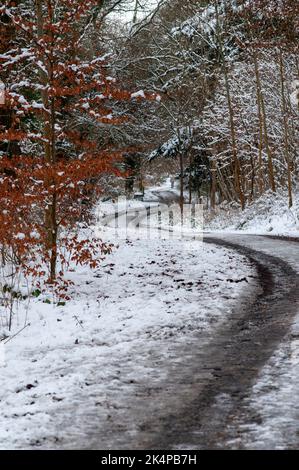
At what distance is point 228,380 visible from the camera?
491 cm

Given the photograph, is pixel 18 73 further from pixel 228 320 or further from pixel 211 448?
pixel 211 448

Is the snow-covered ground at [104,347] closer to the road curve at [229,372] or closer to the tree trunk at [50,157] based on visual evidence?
the road curve at [229,372]

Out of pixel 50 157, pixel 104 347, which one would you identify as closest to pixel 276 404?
pixel 104 347

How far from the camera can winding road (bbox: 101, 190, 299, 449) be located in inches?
149

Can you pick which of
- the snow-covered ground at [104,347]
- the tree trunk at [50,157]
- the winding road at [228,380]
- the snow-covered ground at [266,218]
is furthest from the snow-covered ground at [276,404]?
the snow-covered ground at [266,218]

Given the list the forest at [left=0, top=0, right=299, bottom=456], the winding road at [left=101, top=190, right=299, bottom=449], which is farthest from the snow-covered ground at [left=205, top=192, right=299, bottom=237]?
the winding road at [left=101, top=190, right=299, bottom=449]

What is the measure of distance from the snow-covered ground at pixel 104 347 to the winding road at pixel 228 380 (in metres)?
0.22

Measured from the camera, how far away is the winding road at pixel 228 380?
378 centimetres

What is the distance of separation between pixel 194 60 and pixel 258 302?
2558 centimetres

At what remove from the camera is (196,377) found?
16.7 ft

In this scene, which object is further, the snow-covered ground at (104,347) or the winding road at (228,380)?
the snow-covered ground at (104,347)

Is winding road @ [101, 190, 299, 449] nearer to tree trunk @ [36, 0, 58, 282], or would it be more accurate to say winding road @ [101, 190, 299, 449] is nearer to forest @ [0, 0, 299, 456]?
forest @ [0, 0, 299, 456]

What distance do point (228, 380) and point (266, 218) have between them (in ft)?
64.9

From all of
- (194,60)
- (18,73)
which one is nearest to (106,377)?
(18,73)
